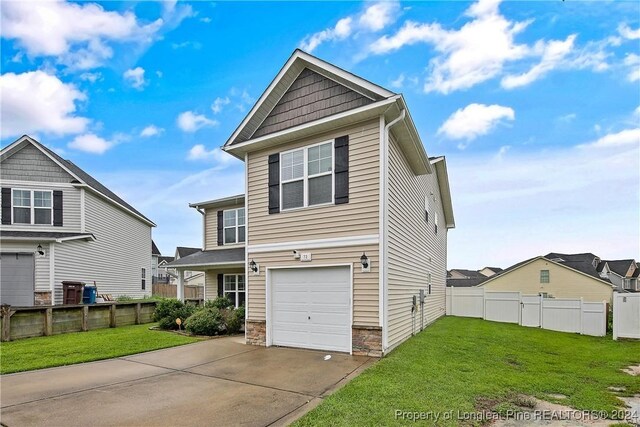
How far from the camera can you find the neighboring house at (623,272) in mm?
40500

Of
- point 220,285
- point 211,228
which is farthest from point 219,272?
point 211,228

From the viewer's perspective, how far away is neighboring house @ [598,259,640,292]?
40.5 metres

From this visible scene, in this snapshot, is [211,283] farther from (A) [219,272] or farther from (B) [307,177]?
(B) [307,177]

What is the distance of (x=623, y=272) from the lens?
141ft

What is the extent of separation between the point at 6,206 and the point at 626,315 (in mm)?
24698

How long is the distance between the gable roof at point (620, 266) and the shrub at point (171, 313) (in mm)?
50338

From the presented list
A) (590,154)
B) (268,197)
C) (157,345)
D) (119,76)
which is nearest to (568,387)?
(268,197)

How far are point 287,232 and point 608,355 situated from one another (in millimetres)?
8746

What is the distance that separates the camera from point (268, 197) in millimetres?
9633

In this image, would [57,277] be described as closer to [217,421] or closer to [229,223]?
[229,223]

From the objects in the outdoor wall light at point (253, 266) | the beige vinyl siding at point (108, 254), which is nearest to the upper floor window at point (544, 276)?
the outdoor wall light at point (253, 266)

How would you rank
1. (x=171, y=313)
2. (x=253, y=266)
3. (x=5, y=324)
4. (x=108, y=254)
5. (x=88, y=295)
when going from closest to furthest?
(x=253, y=266) → (x=5, y=324) → (x=171, y=313) → (x=88, y=295) → (x=108, y=254)

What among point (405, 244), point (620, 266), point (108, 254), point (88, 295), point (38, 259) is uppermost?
point (405, 244)

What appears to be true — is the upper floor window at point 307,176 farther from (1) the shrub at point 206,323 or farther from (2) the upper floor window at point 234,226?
(2) the upper floor window at point 234,226
